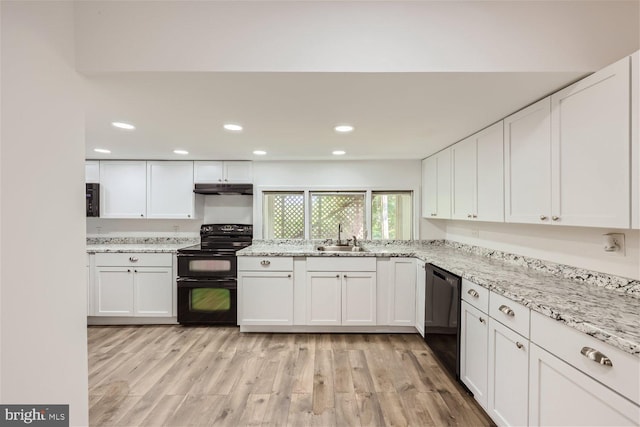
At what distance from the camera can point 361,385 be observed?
6.68 ft

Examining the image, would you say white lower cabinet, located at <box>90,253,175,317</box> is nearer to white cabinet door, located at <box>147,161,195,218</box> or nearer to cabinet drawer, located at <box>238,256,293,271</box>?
white cabinet door, located at <box>147,161,195,218</box>

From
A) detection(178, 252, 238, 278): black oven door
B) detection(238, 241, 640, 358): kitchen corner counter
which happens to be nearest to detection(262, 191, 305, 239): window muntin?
detection(178, 252, 238, 278): black oven door

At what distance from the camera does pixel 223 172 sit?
3.48m

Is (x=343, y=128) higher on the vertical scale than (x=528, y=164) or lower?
higher

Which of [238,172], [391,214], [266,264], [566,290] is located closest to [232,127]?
[238,172]

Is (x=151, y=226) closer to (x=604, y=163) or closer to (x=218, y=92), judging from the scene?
(x=218, y=92)

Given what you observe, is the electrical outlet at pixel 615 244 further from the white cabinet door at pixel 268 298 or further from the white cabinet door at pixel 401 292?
the white cabinet door at pixel 268 298

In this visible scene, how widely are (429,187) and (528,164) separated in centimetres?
159

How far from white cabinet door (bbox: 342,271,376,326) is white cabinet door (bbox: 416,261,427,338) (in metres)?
0.45

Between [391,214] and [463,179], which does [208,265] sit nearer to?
[391,214]

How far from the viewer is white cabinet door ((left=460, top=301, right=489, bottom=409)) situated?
5.48 ft

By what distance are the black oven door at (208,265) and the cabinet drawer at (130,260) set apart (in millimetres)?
215

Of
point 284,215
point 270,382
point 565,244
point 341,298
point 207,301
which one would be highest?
point 284,215

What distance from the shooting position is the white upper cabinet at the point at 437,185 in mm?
2822
